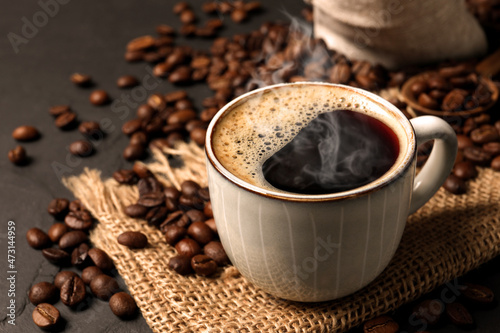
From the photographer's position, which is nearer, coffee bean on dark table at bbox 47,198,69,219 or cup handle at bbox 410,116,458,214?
cup handle at bbox 410,116,458,214

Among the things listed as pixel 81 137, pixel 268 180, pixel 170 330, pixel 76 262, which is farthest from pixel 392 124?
pixel 81 137

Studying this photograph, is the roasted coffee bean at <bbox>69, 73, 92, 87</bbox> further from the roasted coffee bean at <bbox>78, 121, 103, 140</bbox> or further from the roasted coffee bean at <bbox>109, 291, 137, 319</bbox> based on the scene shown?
the roasted coffee bean at <bbox>109, 291, 137, 319</bbox>

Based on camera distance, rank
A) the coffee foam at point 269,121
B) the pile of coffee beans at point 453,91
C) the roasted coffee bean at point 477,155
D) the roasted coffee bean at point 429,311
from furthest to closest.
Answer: the pile of coffee beans at point 453,91, the roasted coffee bean at point 477,155, the roasted coffee bean at point 429,311, the coffee foam at point 269,121

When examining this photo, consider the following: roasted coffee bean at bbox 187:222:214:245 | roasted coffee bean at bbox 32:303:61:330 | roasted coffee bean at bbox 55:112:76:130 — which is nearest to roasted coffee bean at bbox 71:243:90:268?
roasted coffee bean at bbox 32:303:61:330

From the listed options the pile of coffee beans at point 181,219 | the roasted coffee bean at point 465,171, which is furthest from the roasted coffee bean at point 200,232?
the roasted coffee bean at point 465,171

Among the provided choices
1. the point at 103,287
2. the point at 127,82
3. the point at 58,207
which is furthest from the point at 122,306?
the point at 127,82

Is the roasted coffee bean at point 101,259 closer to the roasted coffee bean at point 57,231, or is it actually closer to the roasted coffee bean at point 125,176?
the roasted coffee bean at point 57,231
